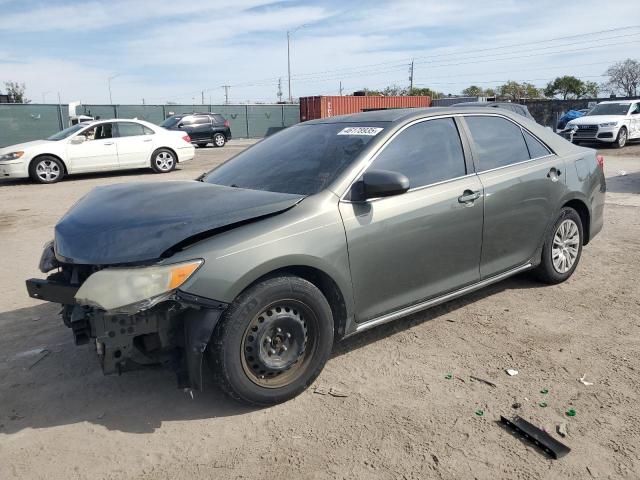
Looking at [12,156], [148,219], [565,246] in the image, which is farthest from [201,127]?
[148,219]

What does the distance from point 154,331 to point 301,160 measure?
5.18ft

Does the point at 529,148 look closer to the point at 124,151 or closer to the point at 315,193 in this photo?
the point at 315,193

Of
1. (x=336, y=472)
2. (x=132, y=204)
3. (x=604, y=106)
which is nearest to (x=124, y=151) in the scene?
(x=132, y=204)

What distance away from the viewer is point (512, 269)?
439 centimetres

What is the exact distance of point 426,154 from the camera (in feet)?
12.5

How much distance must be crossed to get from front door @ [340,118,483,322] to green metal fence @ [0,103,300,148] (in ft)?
94.1

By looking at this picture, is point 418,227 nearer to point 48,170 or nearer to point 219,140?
point 48,170

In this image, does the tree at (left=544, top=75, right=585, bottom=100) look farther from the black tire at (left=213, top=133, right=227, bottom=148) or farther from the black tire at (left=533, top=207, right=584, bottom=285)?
the black tire at (left=533, top=207, right=584, bottom=285)

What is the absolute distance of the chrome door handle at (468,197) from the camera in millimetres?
3840

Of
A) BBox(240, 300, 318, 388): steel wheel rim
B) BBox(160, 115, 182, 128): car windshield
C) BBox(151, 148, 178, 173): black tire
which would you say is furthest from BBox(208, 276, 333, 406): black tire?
BBox(160, 115, 182, 128): car windshield

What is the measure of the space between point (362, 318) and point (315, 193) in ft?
2.76

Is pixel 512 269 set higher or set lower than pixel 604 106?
lower

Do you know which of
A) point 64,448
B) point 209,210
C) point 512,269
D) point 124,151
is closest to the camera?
point 64,448

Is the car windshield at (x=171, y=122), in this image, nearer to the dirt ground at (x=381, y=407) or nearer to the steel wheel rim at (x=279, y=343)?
the dirt ground at (x=381, y=407)
